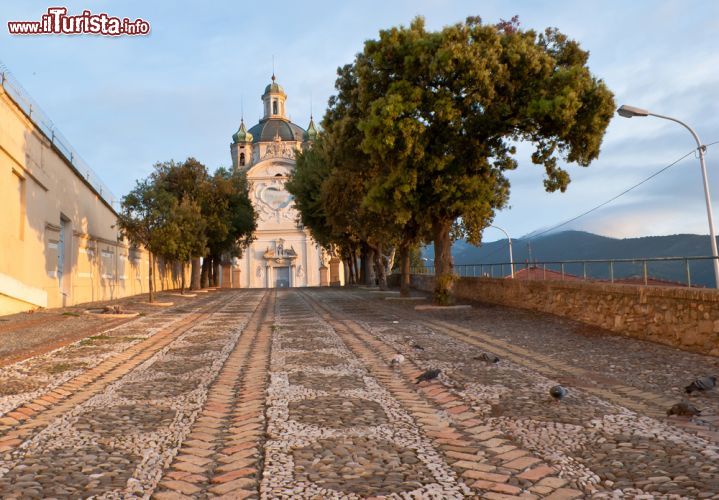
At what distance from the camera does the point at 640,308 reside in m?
11.7

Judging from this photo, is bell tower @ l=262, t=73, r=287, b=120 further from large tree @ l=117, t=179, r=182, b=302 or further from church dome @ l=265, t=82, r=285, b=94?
large tree @ l=117, t=179, r=182, b=302

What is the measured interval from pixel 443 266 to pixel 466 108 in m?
5.70

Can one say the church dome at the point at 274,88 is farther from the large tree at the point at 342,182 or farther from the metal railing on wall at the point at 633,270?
the metal railing on wall at the point at 633,270

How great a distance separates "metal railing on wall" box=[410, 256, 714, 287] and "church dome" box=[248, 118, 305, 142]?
76.8m

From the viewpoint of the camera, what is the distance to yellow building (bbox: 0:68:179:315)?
61.1ft

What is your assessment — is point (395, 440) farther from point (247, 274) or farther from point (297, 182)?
point (247, 274)

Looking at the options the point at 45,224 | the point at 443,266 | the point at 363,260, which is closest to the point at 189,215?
the point at 45,224

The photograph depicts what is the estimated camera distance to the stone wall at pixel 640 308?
9648mm

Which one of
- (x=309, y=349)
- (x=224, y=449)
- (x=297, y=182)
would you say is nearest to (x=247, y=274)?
(x=297, y=182)

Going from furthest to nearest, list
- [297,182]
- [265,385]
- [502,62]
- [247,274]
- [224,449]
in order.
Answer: [247,274] < [297,182] < [502,62] < [265,385] < [224,449]

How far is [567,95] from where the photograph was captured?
16.7 metres

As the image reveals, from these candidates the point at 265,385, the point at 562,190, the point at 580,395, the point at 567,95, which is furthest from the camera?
the point at 562,190

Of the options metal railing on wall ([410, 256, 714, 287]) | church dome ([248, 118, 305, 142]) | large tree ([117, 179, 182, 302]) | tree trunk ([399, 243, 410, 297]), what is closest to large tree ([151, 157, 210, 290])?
large tree ([117, 179, 182, 302])

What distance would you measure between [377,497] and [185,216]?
26.1 metres
